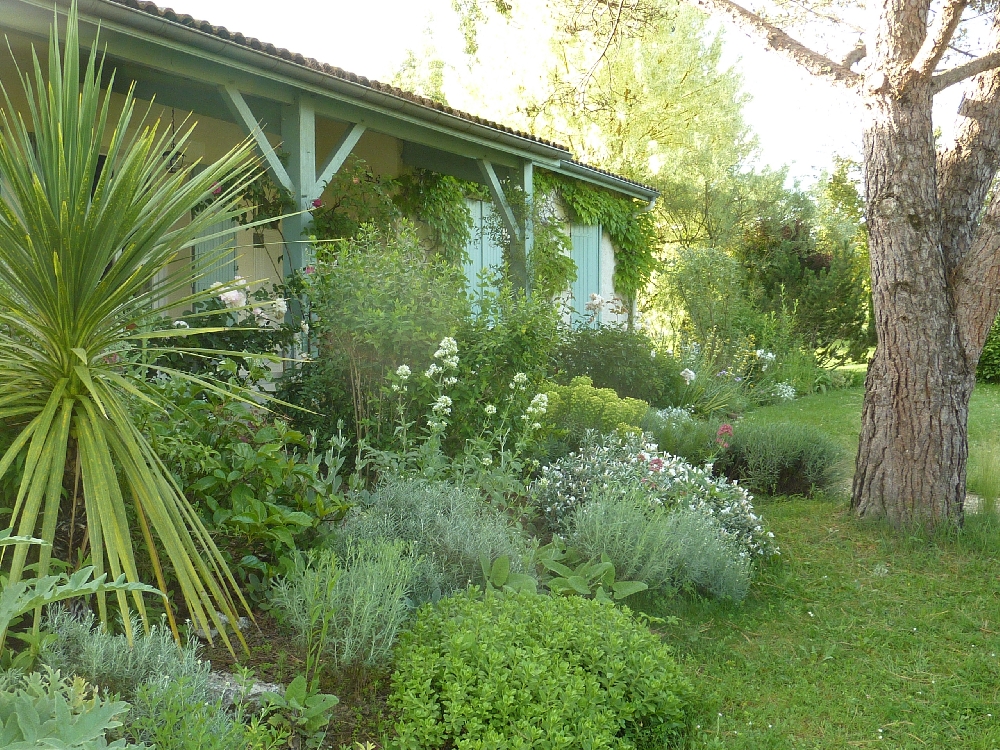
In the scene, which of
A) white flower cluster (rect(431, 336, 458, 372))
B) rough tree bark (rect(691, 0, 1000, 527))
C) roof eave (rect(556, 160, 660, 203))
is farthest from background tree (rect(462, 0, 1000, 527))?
roof eave (rect(556, 160, 660, 203))

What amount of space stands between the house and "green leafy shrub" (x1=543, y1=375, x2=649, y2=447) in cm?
218

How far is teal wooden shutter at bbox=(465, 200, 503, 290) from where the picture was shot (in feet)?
32.4

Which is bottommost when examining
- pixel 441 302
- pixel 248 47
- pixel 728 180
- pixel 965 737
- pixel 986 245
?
pixel 965 737

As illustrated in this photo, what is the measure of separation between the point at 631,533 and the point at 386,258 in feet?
7.34

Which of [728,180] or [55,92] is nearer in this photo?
[55,92]

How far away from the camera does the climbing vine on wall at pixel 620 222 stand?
464 inches

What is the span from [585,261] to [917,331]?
7.64m

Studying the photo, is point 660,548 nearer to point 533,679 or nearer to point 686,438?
point 533,679

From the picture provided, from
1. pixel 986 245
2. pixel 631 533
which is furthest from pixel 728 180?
pixel 631 533

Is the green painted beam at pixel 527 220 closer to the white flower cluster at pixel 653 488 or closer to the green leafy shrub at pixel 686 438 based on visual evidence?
the green leafy shrub at pixel 686 438

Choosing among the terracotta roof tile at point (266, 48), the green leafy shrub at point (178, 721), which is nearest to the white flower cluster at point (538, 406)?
the green leafy shrub at point (178, 721)

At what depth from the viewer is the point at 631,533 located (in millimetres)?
3867

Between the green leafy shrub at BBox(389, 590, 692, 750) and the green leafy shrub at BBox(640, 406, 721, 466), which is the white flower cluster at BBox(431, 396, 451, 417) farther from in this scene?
the green leafy shrub at BBox(640, 406, 721, 466)

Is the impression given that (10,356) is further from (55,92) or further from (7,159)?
(55,92)
